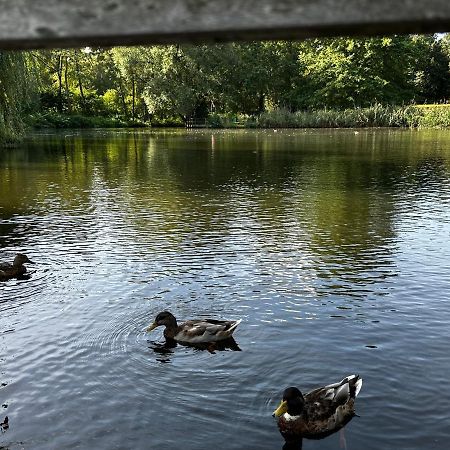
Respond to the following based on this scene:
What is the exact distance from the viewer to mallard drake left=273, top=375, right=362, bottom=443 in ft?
20.7

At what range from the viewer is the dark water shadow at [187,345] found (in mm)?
8422

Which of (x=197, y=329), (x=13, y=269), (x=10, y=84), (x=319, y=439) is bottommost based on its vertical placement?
Answer: (x=319, y=439)

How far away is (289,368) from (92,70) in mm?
82735

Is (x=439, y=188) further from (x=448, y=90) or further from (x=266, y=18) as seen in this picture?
(x=448, y=90)

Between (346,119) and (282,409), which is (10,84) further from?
(346,119)

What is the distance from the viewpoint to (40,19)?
1868 mm

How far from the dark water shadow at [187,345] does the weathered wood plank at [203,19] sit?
22.7 feet

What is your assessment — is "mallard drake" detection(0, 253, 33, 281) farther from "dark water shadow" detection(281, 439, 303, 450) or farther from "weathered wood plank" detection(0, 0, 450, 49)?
"weathered wood plank" detection(0, 0, 450, 49)

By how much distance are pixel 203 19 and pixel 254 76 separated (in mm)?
76595

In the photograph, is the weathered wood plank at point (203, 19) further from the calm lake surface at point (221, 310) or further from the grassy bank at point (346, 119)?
the grassy bank at point (346, 119)

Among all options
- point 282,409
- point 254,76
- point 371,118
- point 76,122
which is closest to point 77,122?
point 76,122

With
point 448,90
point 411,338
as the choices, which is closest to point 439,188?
point 411,338

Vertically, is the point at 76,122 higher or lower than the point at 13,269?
higher

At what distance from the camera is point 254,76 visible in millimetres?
75625
